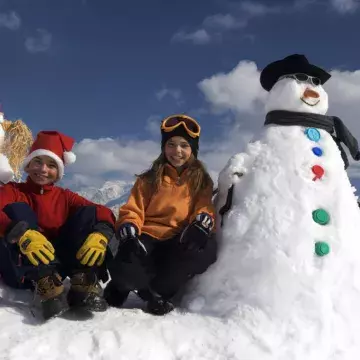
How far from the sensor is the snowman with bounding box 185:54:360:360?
8.37ft

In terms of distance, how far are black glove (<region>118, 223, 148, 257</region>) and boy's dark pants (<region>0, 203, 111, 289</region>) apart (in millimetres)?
192

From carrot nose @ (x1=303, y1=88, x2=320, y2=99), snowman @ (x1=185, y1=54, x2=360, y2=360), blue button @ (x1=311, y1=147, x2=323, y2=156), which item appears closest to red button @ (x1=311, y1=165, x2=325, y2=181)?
snowman @ (x1=185, y1=54, x2=360, y2=360)

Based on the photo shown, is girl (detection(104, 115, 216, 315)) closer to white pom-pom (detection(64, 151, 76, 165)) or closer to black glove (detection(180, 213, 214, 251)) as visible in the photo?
black glove (detection(180, 213, 214, 251))

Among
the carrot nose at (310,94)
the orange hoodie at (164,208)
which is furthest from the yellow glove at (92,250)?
the carrot nose at (310,94)

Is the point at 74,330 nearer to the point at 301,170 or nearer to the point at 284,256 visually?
the point at 284,256

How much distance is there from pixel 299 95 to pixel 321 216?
99 cm

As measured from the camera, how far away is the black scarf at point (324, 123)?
332cm

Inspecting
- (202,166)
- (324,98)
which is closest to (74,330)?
(202,166)

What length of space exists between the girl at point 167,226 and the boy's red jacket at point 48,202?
9.1 inches

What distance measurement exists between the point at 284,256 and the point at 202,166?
96cm

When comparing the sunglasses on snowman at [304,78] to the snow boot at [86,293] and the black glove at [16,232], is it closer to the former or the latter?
the snow boot at [86,293]

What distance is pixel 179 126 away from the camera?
332 cm

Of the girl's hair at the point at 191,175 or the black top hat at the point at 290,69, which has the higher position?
the black top hat at the point at 290,69

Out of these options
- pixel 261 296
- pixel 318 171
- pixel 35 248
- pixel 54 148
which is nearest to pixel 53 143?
pixel 54 148
